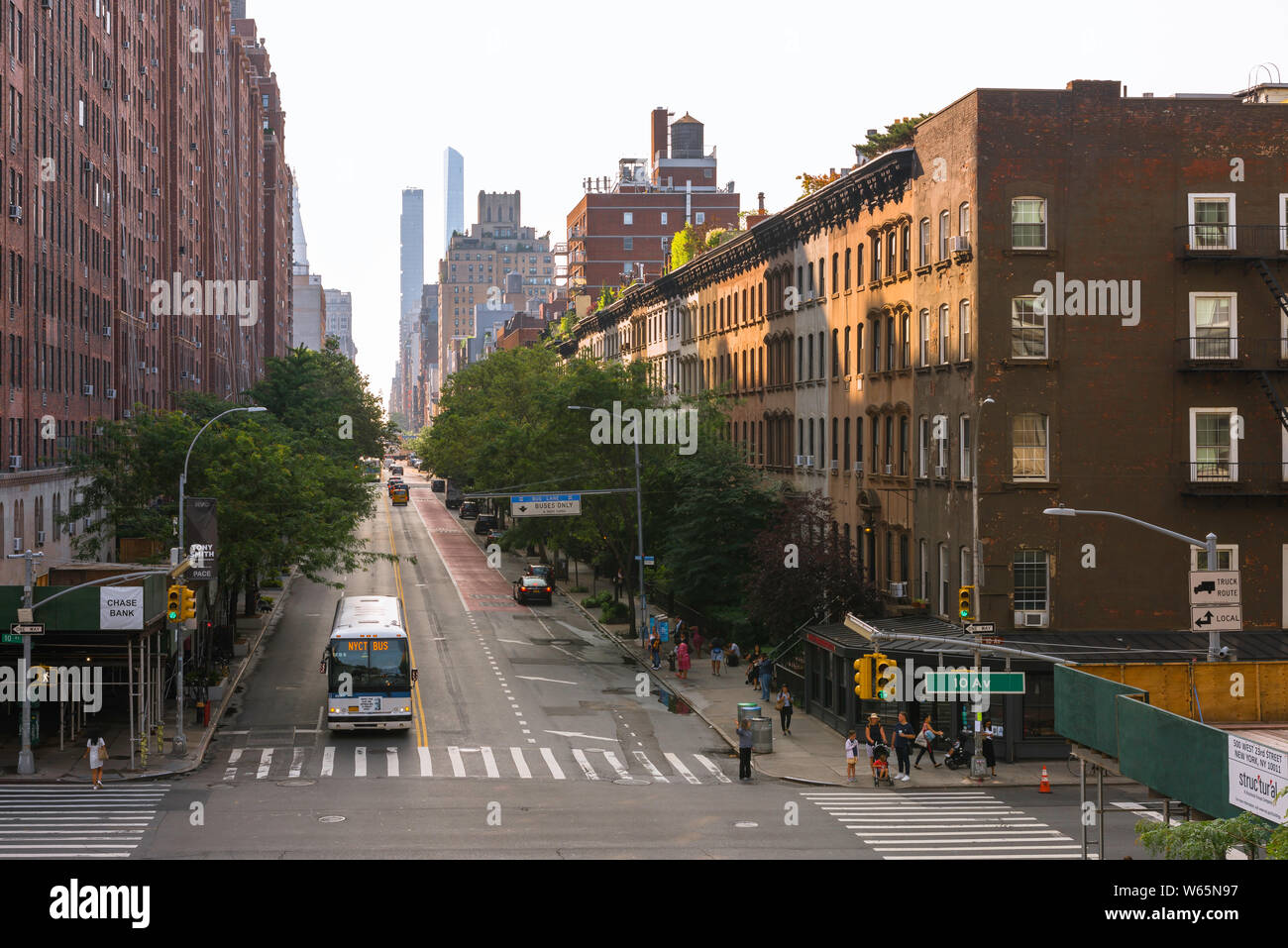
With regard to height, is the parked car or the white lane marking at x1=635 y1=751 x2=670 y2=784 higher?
the parked car

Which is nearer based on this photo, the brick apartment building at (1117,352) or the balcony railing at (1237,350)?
the brick apartment building at (1117,352)

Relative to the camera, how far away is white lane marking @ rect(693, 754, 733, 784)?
117 feet

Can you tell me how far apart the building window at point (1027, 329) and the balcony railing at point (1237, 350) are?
4.23 m

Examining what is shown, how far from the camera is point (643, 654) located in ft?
194

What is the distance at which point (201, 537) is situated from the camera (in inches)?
1658

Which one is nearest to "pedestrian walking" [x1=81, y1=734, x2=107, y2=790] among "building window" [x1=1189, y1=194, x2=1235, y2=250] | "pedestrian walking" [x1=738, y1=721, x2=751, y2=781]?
"pedestrian walking" [x1=738, y1=721, x2=751, y2=781]

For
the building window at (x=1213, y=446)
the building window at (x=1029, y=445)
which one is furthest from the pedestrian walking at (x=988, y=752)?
the building window at (x=1213, y=446)

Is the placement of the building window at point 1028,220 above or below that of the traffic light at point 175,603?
above

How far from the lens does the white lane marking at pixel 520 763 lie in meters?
35.4

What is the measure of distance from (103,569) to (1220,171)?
1514 inches

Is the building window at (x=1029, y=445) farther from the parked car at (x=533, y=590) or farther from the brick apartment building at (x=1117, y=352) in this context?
the parked car at (x=533, y=590)

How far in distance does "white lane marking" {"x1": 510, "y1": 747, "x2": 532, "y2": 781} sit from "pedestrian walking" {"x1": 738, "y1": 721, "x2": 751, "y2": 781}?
565cm

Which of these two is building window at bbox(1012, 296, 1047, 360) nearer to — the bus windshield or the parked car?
the bus windshield
